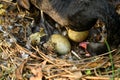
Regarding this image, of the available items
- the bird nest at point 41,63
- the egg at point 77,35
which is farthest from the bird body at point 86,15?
the bird nest at point 41,63

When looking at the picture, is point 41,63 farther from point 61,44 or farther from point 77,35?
point 77,35

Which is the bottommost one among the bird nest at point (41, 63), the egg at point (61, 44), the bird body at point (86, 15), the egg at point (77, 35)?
the bird nest at point (41, 63)

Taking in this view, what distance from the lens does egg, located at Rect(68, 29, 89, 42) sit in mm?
3696

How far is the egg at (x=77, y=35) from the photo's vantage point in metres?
3.70

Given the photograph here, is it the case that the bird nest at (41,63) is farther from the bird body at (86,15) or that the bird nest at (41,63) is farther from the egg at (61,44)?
the bird body at (86,15)

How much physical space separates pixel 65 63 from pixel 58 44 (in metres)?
0.23

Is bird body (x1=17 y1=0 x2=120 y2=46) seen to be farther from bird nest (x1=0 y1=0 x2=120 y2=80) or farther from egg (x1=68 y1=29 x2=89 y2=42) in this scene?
bird nest (x1=0 y1=0 x2=120 y2=80)

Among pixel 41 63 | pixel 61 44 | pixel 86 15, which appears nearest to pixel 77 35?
pixel 61 44

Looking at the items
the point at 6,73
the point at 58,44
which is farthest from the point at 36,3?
the point at 6,73

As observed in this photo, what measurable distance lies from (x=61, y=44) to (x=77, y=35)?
0.18 meters

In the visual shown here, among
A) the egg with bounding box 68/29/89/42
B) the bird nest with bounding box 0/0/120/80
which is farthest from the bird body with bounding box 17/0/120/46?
the bird nest with bounding box 0/0/120/80

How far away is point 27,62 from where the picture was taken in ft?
11.9

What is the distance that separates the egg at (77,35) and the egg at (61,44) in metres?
0.06

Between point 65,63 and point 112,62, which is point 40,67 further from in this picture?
point 112,62
